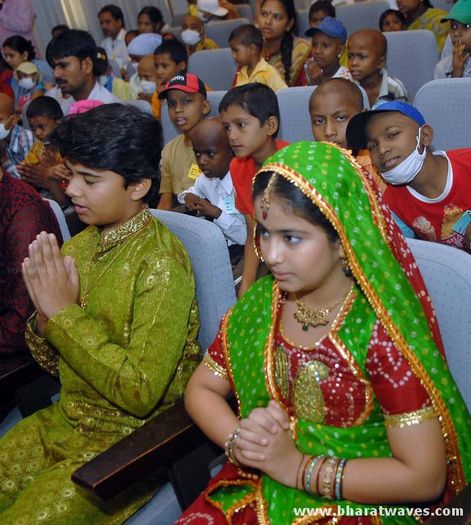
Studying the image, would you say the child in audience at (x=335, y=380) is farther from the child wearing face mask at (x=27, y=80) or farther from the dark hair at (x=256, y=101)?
the child wearing face mask at (x=27, y=80)

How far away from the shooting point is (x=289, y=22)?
4691mm

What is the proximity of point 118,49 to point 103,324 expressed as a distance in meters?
5.99

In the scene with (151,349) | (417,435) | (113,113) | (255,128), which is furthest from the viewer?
(255,128)

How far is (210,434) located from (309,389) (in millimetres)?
244

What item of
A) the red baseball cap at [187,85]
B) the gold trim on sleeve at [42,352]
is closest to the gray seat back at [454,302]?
the gold trim on sleeve at [42,352]

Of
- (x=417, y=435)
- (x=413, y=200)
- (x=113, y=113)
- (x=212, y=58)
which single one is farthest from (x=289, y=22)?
(x=417, y=435)

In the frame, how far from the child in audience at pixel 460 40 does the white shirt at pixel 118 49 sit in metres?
3.97

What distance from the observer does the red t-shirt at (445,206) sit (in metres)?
2.10

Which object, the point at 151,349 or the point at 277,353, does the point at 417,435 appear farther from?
the point at 151,349

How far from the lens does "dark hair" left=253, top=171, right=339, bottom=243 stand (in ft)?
4.10

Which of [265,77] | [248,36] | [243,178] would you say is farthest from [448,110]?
[248,36]

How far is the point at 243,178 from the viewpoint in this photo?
8.84ft

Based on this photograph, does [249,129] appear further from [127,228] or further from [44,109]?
[44,109]

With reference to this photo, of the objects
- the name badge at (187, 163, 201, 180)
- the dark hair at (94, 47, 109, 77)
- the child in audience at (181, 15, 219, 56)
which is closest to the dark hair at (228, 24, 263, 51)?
the dark hair at (94, 47, 109, 77)
